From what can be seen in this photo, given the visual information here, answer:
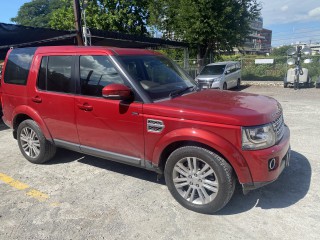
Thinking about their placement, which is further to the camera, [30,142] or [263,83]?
[263,83]

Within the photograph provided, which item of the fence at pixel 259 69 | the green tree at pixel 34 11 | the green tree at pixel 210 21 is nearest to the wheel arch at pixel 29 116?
the green tree at pixel 210 21

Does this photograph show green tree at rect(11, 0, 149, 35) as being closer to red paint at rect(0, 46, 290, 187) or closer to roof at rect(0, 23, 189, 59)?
roof at rect(0, 23, 189, 59)

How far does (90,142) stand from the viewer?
4188 mm

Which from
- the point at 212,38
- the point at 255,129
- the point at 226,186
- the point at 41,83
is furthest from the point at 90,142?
the point at 212,38

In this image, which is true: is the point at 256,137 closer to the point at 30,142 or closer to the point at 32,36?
the point at 30,142

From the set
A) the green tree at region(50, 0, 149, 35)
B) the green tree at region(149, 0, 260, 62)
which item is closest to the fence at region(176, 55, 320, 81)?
the green tree at region(149, 0, 260, 62)

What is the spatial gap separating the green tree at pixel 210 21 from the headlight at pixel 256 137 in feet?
54.5

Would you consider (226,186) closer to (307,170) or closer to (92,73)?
(307,170)

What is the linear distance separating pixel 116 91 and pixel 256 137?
164 cm

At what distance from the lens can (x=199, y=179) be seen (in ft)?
11.1

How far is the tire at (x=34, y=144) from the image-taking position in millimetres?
4824

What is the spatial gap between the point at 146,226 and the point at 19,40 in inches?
424

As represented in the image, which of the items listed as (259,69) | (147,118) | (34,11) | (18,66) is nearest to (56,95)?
(18,66)

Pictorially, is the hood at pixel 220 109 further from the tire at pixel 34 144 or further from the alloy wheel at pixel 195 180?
the tire at pixel 34 144
